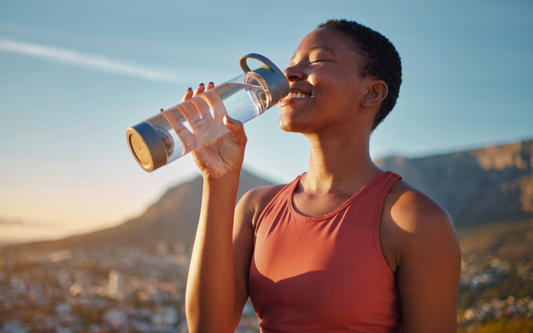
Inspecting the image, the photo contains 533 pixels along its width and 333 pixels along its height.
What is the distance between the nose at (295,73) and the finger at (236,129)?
0.32 m

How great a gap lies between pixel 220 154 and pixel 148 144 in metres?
0.30

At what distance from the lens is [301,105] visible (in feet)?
4.10

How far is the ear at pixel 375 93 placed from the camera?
4.36 ft

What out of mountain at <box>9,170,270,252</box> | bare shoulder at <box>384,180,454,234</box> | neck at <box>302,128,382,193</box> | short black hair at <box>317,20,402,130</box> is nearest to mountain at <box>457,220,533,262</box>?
short black hair at <box>317,20,402,130</box>

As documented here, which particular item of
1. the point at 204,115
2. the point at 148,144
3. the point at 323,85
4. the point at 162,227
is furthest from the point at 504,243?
the point at 162,227

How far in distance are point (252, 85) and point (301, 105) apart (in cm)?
19

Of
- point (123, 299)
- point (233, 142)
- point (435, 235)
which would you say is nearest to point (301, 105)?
point (233, 142)

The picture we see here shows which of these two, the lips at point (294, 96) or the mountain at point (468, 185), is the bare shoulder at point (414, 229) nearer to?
the lips at point (294, 96)

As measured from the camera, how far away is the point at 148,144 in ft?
2.89

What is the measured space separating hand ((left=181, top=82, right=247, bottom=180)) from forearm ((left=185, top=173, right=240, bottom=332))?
29 mm

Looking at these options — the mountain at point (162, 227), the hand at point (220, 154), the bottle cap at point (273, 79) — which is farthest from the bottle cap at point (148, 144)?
the mountain at point (162, 227)

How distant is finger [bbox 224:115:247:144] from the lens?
1.08 metres

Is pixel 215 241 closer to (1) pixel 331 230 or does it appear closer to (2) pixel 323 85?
(1) pixel 331 230

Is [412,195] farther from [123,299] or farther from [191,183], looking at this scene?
[191,183]
